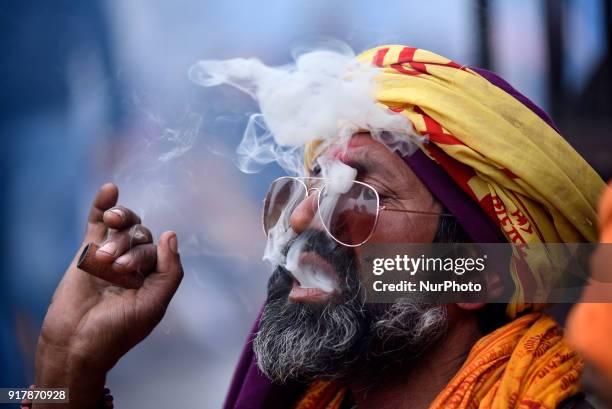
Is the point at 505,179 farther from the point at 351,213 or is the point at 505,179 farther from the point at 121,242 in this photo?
the point at 121,242

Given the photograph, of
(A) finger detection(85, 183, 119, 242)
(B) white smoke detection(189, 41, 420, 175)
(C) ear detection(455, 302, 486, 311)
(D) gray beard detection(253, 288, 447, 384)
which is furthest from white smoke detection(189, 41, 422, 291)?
(A) finger detection(85, 183, 119, 242)

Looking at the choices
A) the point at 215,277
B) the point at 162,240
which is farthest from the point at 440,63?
the point at 215,277

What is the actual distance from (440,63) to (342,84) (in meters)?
0.30

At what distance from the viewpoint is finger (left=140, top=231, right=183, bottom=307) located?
2.43m

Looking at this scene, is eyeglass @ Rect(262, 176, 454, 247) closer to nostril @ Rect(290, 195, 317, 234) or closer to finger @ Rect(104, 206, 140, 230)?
nostril @ Rect(290, 195, 317, 234)

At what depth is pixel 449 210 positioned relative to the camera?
229 centimetres

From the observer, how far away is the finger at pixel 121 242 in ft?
7.66

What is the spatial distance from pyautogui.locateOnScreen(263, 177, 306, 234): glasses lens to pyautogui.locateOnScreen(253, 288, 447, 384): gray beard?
0.32 m

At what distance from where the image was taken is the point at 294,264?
7.59ft

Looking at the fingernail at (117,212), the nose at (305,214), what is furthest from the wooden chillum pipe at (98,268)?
the nose at (305,214)

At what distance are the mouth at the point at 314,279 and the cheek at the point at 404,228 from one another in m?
0.17

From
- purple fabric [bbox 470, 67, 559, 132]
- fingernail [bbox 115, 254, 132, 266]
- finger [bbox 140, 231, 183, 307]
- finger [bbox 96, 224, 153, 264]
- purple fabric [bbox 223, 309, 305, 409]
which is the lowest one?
purple fabric [bbox 223, 309, 305, 409]

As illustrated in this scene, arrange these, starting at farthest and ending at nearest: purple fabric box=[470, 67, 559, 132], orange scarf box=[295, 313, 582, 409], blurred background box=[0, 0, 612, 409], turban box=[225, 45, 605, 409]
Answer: blurred background box=[0, 0, 612, 409] → purple fabric box=[470, 67, 559, 132] → turban box=[225, 45, 605, 409] → orange scarf box=[295, 313, 582, 409]

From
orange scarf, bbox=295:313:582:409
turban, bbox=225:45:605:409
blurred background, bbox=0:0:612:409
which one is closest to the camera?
orange scarf, bbox=295:313:582:409
